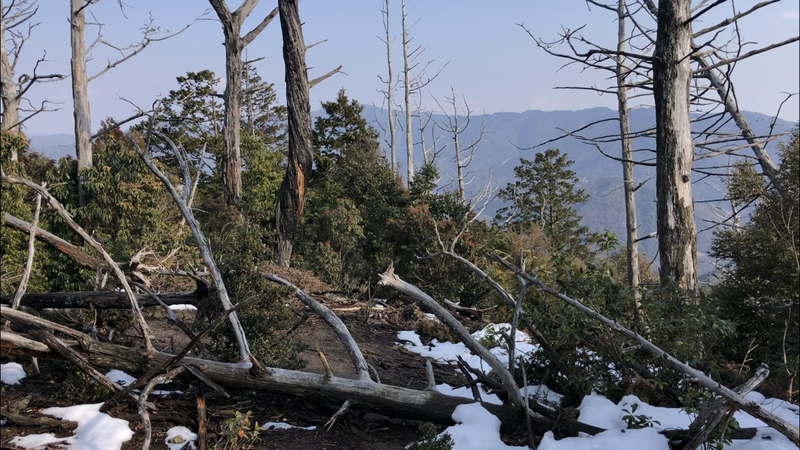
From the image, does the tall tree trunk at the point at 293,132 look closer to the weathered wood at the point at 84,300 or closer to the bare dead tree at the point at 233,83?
the bare dead tree at the point at 233,83

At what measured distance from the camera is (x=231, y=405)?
4.29 meters

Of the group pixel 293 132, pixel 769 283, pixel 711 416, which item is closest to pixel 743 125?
pixel 769 283

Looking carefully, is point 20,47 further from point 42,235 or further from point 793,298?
point 793,298

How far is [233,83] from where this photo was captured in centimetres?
1262

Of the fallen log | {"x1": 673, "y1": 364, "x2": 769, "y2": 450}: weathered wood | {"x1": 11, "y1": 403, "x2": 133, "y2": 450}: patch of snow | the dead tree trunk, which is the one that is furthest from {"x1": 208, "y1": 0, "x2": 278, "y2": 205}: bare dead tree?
{"x1": 673, "y1": 364, "x2": 769, "y2": 450}: weathered wood

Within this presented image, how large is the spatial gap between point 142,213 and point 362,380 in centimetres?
718

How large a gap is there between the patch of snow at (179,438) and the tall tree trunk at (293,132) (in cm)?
751

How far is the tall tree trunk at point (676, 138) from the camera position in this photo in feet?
17.2

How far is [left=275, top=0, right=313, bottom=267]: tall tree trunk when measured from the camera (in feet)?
35.8

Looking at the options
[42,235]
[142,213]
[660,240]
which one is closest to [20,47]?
[142,213]

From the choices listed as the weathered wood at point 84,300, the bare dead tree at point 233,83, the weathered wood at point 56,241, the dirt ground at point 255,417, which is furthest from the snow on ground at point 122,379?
the bare dead tree at point 233,83

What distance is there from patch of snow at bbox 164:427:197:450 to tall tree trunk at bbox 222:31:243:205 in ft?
29.8

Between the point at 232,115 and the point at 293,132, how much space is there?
8.06 feet

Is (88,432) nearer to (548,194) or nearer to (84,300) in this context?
(84,300)
